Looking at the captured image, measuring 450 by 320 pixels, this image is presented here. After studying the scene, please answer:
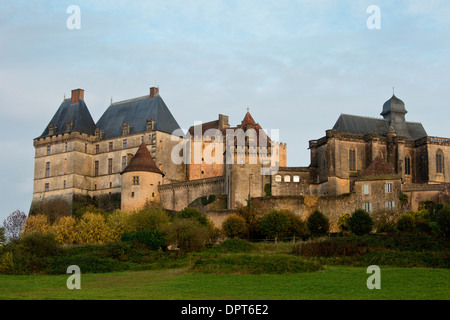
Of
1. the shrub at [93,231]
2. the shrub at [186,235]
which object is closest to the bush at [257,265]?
the shrub at [186,235]

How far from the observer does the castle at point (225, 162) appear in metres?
55.8

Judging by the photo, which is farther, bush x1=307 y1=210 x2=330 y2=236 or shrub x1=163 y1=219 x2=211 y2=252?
bush x1=307 y1=210 x2=330 y2=236

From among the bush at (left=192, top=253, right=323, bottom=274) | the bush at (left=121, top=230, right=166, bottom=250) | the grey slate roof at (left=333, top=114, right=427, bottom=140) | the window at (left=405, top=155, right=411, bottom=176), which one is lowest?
the bush at (left=192, top=253, right=323, bottom=274)

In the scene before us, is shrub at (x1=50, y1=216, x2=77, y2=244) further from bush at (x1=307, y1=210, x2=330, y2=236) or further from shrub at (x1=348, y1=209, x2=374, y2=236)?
shrub at (x1=348, y1=209, x2=374, y2=236)

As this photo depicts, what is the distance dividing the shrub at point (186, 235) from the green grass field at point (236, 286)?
7.09 meters

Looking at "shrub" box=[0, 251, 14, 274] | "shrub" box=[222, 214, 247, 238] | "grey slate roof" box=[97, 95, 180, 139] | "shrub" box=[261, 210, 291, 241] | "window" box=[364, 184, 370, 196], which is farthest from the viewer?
"grey slate roof" box=[97, 95, 180, 139]

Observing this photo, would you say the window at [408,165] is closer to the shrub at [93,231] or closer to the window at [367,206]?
the window at [367,206]

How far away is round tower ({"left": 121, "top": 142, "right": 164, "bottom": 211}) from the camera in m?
63.3

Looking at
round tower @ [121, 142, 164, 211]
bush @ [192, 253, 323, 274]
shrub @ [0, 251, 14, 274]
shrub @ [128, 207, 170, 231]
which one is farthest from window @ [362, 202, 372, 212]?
shrub @ [0, 251, 14, 274]

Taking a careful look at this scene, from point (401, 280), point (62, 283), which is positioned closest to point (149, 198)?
point (62, 283)

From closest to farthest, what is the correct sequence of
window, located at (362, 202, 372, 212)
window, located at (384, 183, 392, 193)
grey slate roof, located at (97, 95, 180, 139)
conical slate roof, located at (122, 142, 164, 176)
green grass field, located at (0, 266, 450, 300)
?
green grass field, located at (0, 266, 450, 300), window, located at (362, 202, 372, 212), window, located at (384, 183, 392, 193), conical slate roof, located at (122, 142, 164, 176), grey slate roof, located at (97, 95, 180, 139)

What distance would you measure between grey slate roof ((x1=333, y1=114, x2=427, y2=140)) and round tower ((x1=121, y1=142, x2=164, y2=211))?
1697 cm

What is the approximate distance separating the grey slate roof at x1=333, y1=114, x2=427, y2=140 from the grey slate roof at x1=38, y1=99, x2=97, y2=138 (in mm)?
26034

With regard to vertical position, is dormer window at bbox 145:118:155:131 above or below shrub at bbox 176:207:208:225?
above
